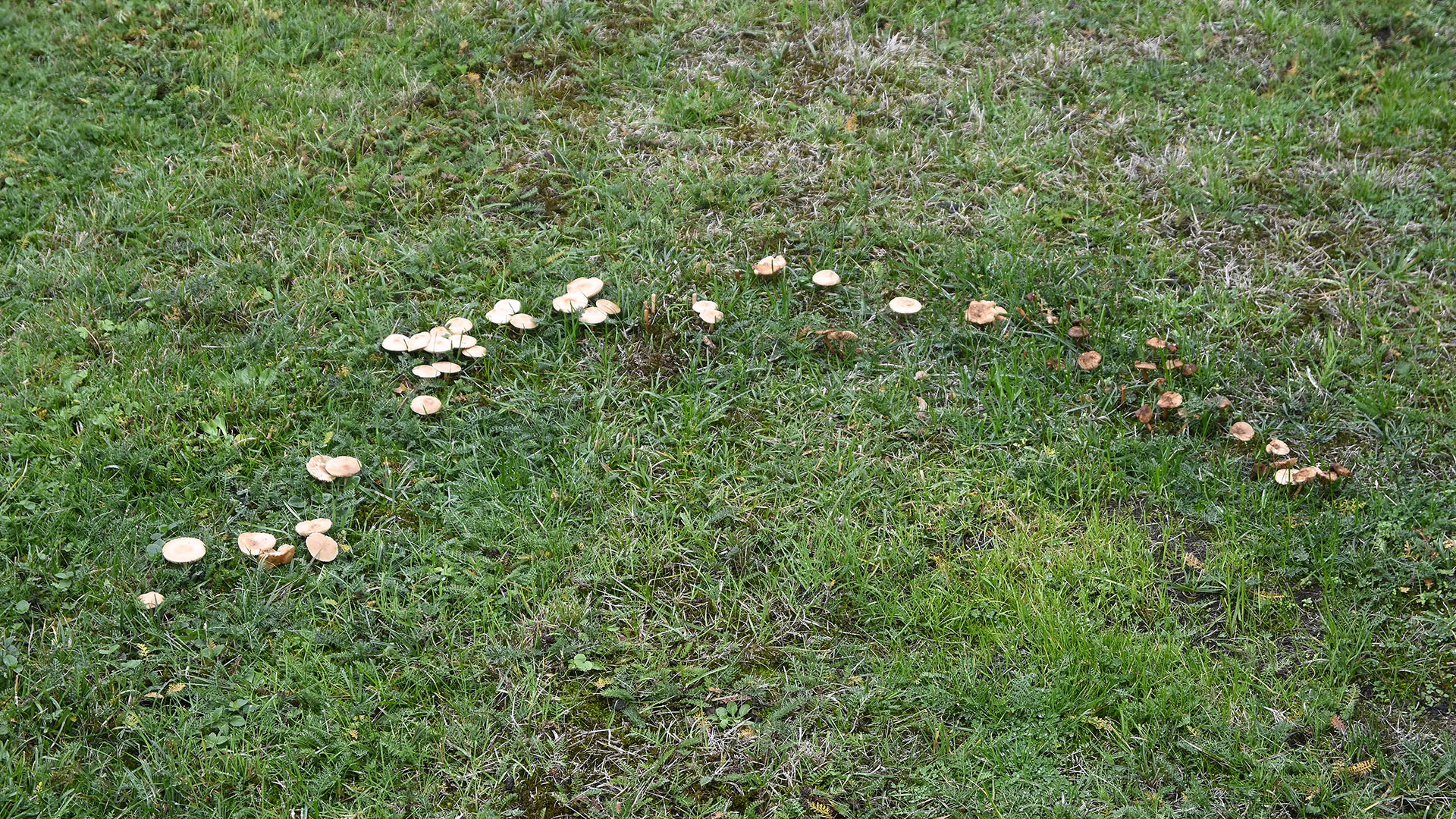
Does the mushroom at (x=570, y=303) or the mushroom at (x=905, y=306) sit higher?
the mushroom at (x=570, y=303)

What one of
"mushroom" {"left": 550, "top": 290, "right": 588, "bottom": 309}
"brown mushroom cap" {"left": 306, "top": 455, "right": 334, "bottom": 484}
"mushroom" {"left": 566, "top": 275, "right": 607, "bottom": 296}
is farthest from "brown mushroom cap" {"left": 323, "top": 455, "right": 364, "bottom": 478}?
"mushroom" {"left": 566, "top": 275, "right": 607, "bottom": 296}

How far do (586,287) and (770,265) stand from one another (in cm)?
76

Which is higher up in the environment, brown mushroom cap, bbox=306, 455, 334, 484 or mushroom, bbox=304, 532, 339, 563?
brown mushroom cap, bbox=306, 455, 334, 484

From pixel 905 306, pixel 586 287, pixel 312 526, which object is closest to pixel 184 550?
pixel 312 526

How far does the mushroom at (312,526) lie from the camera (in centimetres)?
348

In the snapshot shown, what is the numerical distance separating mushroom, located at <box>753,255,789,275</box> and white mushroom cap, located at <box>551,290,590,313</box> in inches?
28.5

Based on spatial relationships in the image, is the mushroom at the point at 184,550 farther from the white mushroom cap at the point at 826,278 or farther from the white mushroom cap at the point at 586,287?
the white mushroom cap at the point at 826,278

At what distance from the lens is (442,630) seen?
10.8 feet

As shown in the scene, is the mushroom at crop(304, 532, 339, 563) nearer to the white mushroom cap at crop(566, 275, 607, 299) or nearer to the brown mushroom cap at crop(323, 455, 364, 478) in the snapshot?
the brown mushroom cap at crop(323, 455, 364, 478)

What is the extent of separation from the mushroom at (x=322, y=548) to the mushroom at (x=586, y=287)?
1.40 metres

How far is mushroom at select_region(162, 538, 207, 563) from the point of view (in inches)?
131

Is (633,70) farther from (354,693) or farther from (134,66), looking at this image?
(354,693)

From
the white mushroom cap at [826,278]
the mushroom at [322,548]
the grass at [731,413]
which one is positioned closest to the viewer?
the grass at [731,413]

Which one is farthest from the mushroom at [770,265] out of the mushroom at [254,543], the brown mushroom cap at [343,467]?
the mushroom at [254,543]
